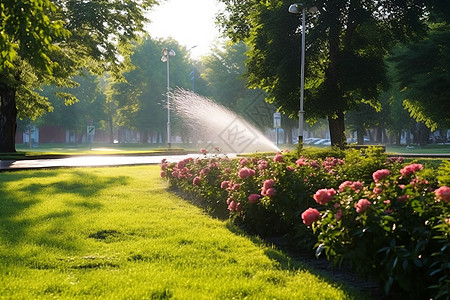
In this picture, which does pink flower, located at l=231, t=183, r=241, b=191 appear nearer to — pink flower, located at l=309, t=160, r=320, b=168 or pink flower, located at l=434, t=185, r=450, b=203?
pink flower, located at l=309, t=160, r=320, b=168

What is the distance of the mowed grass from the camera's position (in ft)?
14.8

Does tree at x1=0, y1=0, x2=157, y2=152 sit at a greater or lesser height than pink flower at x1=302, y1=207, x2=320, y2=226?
greater

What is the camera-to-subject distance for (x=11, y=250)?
5863mm

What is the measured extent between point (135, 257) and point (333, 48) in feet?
71.4

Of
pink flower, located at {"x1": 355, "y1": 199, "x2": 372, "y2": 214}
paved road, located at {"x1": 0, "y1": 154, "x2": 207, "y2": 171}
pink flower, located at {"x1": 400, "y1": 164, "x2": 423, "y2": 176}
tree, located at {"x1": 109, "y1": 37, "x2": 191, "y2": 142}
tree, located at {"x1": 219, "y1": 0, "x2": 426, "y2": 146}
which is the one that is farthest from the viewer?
tree, located at {"x1": 109, "y1": 37, "x2": 191, "y2": 142}

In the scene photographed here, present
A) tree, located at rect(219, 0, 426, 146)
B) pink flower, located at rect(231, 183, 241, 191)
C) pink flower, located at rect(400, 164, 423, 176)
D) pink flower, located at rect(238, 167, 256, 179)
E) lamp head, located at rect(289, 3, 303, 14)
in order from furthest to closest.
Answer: tree, located at rect(219, 0, 426, 146), lamp head, located at rect(289, 3, 303, 14), pink flower, located at rect(231, 183, 241, 191), pink flower, located at rect(238, 167, 256, 179), pink flower, located at rect(400, 164, 423, 176)

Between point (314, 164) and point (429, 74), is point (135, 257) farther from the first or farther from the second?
point (429, 74)

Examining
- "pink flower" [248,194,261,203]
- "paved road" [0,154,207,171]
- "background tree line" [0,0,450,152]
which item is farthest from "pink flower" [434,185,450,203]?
"background tree line" [0,0,450,152]

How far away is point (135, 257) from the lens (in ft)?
18.7

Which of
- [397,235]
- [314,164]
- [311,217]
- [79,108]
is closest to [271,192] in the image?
[314,164]

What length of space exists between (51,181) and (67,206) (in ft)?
15.9

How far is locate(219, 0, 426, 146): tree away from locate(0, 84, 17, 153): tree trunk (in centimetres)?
1593

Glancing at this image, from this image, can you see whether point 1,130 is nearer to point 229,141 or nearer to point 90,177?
point 90,177

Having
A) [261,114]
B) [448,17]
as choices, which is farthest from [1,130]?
[261,114]
